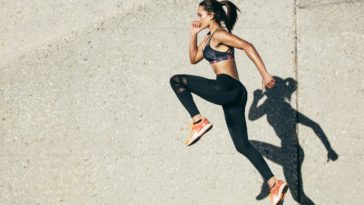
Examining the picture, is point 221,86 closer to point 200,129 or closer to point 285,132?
point 200,129

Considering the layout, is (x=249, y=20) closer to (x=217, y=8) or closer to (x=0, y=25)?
(x=217, y=8)

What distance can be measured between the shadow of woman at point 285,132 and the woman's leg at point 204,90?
171 centimetres

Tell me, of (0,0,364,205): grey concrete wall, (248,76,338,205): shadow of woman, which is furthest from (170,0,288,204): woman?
(0,0,364,205): grey concrete wall

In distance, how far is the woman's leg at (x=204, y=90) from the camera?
18.4ft

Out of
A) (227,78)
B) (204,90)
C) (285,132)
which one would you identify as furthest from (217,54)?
(285,132)

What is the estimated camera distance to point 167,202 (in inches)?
274

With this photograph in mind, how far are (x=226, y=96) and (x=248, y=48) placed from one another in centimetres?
59

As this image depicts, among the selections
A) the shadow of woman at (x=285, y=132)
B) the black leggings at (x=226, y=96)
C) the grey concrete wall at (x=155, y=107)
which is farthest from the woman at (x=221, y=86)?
the grey concrete wall at (x=155, y=107)

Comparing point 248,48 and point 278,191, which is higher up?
point 248,48

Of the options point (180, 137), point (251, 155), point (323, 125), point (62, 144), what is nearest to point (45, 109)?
point (62, 144)

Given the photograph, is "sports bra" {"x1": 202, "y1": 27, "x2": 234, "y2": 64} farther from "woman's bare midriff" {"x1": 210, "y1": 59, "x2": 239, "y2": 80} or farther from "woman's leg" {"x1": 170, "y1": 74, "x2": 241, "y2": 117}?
"woman's leg" {"x1": 170, "y1": 74, "x2": 241, "y2": 117}

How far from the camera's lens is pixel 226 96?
18.4ft

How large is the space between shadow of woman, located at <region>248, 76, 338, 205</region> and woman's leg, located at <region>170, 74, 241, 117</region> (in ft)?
5.61

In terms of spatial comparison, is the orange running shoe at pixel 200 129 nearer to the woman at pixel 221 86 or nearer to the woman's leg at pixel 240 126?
the woman at pixel 221 86
